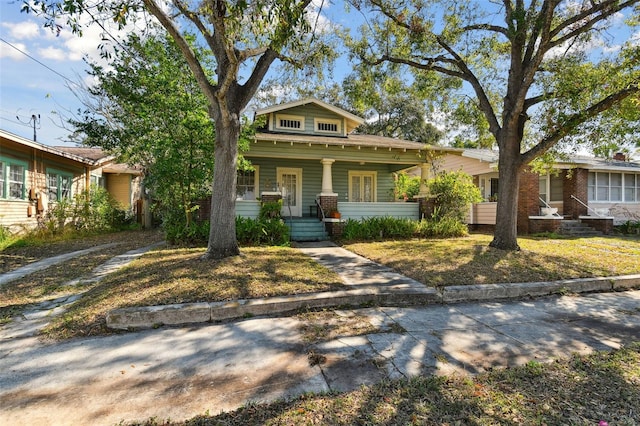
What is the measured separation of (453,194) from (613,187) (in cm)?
1142

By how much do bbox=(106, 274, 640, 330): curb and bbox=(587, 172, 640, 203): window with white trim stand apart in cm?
1319

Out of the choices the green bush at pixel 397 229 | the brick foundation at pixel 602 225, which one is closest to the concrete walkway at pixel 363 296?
the green bush at pixel 397 229

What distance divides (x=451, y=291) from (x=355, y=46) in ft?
27.9

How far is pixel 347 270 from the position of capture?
6.39 meters

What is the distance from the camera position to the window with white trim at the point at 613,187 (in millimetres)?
16367

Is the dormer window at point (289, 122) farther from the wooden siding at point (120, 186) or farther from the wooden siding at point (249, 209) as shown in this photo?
the wooden siding at point (120, 186)

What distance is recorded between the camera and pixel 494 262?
22.4 ft

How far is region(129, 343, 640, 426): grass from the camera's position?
2.12 m

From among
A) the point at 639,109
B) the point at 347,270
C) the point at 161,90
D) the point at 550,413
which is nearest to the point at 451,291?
the point at 347,270

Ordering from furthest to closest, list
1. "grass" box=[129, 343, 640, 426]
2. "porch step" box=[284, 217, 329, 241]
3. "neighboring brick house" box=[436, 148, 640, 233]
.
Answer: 1. "neighboring brick house" box=[436, 148, 640, 233]
2. "porch step" box=[284, 217, 329, 241]
3. "grass" box=[129, 343, 640, 426]

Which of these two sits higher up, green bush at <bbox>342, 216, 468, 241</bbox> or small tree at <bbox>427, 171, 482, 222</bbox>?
small tree at <bbox>427, 171, 482, 222</bbox>

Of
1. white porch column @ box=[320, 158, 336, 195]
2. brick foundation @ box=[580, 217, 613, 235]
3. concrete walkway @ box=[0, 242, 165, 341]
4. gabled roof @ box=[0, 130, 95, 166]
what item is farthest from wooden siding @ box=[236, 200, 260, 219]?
brick foundation @ box=[580, 217, 613, 235]

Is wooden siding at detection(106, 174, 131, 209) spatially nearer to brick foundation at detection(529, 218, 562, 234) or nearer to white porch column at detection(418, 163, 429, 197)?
white porch column at detection(418, 163, 429, 197)

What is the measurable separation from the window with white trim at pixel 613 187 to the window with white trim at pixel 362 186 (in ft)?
36.5
